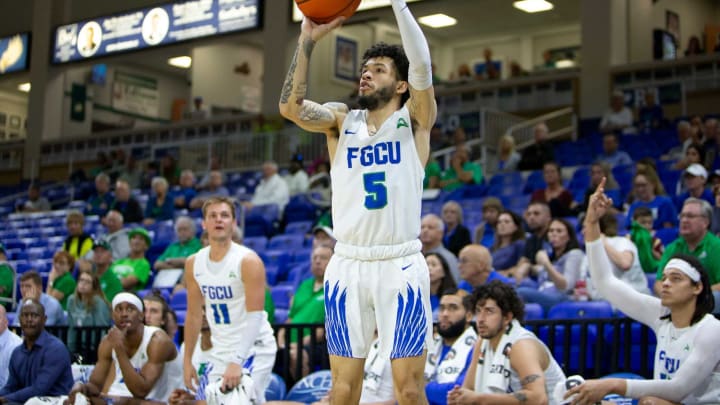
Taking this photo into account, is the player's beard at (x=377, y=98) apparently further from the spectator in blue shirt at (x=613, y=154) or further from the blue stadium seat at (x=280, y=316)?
the spectator in blue shirt at (x=613, y=154)

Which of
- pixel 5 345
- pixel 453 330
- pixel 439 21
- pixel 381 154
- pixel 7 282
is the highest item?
pixel 439 21

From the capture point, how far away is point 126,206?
47.2 ft

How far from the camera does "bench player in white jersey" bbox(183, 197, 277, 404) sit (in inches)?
223

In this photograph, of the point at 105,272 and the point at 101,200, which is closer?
the point at 105,272

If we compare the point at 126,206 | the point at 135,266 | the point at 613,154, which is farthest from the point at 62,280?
the point at 613,154

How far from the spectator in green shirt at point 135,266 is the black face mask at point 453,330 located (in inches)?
197

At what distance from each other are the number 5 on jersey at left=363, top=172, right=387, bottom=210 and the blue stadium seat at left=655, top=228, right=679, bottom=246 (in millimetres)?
4947

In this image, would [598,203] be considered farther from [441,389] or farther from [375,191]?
[441,389]

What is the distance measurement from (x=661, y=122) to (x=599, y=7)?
275cm

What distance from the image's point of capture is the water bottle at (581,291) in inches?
288

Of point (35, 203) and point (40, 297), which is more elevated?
point (35, 203)

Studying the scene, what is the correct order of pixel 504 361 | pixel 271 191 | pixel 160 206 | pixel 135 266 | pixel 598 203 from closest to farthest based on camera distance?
1. pixel 598 203
2. pixel 504 361
3. pixel 135 266
4. pixel 271 191
5. pixel 160 206

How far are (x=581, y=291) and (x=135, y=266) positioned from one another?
5290mm

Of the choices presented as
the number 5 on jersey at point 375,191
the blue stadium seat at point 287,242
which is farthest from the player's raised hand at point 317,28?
the blue stadium seat at point 287,242
